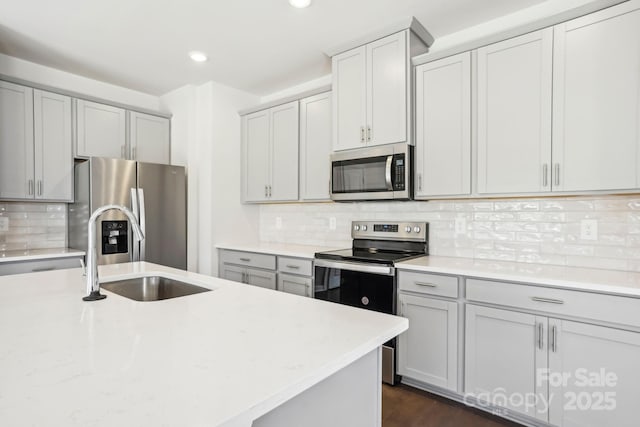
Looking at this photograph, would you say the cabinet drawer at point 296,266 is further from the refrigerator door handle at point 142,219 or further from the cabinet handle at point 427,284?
the refrigerator door handle at point 142,219

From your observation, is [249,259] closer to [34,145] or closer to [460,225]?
[460,225]

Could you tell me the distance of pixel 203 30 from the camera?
271 cm

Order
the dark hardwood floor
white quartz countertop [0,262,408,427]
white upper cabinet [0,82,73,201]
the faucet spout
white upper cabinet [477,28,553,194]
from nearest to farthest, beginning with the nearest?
1. white quartz countertop [0,262,408,427]
2. the faucet spout
3. the dark hardwood floor
4. white upper cabinet [477,28,553,194]
5. white upper cabinet [0,82,73,201]

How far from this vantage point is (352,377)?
1026 mm

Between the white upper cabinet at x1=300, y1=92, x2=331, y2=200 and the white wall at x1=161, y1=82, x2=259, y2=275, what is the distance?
92 centimetres

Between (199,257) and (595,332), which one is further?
(199,257)

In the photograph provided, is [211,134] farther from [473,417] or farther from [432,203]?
[473,417]

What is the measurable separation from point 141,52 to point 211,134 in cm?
95

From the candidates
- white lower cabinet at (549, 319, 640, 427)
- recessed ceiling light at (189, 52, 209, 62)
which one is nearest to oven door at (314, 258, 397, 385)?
white lower cabinet at (549, 319, 640, 427)

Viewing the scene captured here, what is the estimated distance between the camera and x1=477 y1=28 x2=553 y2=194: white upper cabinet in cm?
214

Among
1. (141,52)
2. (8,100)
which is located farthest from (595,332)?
(8,100)

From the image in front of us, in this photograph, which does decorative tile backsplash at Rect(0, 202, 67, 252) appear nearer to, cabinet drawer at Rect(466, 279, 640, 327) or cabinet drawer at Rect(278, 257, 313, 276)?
cabinet drawer at Rect(278, 257, 313, 276)

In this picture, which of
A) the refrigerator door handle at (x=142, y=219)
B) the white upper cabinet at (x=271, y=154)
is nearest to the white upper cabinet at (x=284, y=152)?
the white upper cabinet at (x=271, y=154)

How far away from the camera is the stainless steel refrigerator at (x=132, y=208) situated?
313 cm
